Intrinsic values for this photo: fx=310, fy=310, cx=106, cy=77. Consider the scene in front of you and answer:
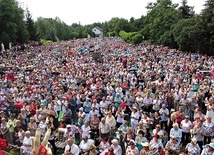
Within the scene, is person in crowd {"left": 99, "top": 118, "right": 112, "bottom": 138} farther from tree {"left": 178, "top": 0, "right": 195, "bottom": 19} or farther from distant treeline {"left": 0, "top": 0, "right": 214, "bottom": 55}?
tree {"left": 178, "top": 0, "right": 195, "bottom": 19}

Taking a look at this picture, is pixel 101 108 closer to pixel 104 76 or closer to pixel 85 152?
pixel 85 152

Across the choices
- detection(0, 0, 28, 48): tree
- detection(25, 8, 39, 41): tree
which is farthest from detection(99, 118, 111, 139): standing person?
detection(25, 8, 39, 41): tree

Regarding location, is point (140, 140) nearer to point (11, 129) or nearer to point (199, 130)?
point (199, 130)

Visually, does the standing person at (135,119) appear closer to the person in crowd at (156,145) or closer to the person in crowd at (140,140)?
the person in crowd at (140,140)

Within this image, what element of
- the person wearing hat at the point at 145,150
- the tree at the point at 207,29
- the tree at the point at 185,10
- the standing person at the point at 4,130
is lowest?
the standing person at the point at 4,130

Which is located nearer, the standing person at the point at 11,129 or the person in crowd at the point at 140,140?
the person in crowd at the point at 140,140

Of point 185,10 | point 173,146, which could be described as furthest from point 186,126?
point 185,10

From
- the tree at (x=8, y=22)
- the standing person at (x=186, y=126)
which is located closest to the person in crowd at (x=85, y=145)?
the standing person at (x=186, y=126)

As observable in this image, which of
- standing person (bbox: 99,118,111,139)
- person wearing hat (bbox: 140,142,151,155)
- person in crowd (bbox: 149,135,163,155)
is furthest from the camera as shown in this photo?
standing person (bbox: 99,118,111,139)

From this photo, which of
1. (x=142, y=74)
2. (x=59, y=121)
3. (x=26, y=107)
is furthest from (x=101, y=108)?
(x=142, y=74)

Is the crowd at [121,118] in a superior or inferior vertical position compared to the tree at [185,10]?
inferior

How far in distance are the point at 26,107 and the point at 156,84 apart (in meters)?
6.72

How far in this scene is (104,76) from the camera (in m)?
21.3

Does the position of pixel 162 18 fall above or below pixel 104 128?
above
